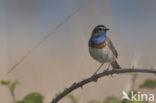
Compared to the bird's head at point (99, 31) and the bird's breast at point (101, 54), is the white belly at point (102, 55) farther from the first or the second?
the bird's head at point (99, 31)

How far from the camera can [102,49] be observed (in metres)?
2.88

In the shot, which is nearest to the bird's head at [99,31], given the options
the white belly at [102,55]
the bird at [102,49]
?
the bird at [102,49]

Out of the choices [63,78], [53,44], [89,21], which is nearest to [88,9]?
[89,21]

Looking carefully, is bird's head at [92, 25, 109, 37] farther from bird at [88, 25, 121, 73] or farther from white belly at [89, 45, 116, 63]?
white belly at [89, 45, 116, 63]

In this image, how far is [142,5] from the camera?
399cm

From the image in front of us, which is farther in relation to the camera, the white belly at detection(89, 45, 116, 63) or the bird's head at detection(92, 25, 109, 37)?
the bird's head at detection(92, 25, 109, 37)

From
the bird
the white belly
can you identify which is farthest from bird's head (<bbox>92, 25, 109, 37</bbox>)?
the white belly

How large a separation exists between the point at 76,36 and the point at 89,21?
153 millimetres

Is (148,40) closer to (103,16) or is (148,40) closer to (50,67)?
(50,67)

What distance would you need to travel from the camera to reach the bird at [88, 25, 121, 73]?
274 cm

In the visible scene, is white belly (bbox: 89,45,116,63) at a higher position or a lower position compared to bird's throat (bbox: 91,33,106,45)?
lower

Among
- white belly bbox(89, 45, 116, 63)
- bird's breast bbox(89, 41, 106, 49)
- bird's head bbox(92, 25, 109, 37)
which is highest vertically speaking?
bird's head bbox(92, 25, 109, 37)

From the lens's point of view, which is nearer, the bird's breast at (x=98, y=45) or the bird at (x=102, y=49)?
the bird at (x=102, y=49)

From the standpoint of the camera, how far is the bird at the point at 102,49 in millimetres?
2740
